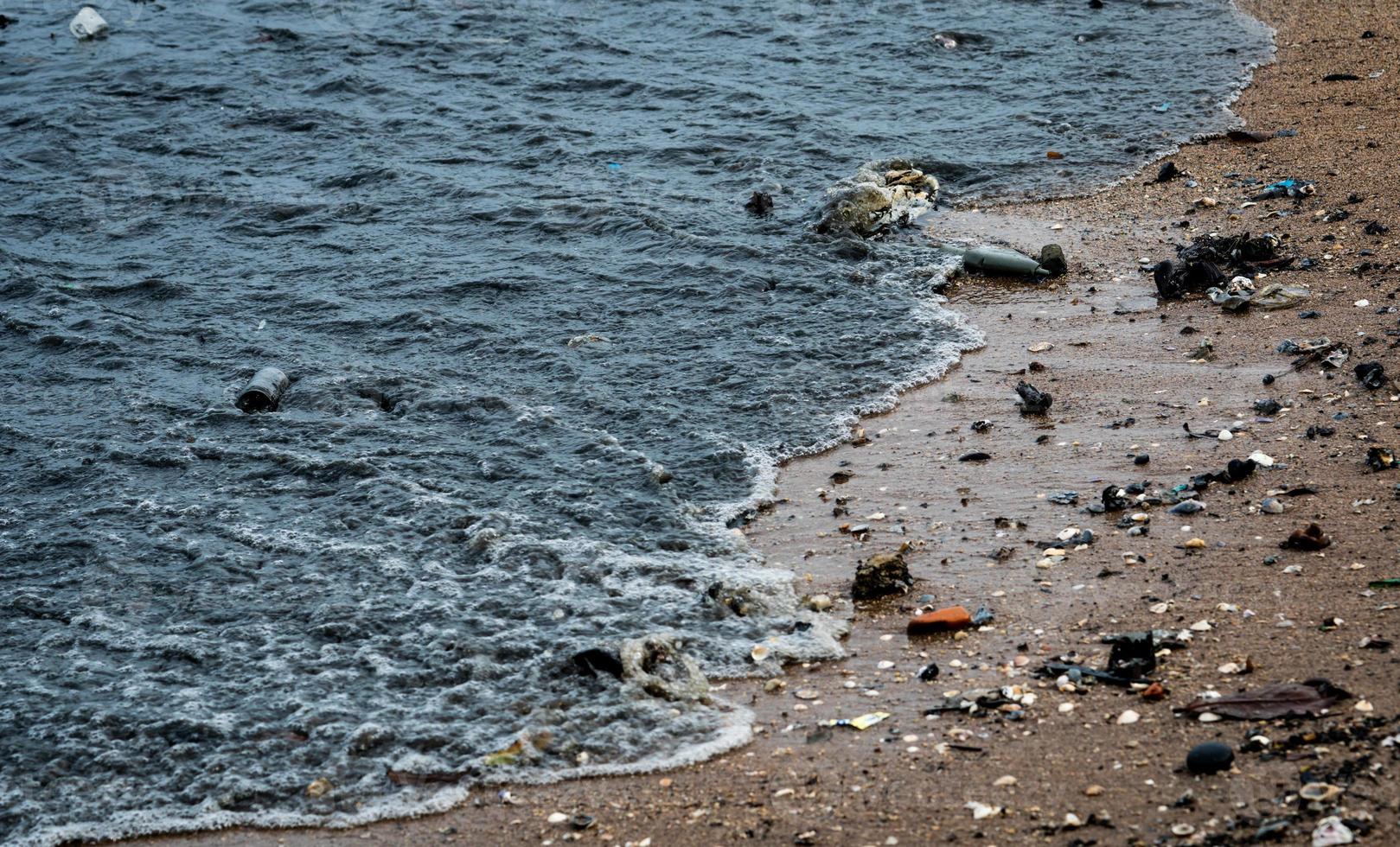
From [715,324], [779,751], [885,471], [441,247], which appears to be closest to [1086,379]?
[885,471]

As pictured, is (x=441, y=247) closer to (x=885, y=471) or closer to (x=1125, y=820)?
(x=885, y=471)

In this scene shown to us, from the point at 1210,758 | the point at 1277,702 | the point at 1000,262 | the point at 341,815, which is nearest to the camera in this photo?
the point at 1210,758

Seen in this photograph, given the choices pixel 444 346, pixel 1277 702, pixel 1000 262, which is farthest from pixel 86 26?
pixel 1277 702

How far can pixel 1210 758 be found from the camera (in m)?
3.38

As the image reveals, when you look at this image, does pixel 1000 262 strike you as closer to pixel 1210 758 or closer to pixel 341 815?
pixel 1210 758

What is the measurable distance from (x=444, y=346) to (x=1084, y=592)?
4.24 meters

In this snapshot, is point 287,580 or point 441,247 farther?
point 441,247

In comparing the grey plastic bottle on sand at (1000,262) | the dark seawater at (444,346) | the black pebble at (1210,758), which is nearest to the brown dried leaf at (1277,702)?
the black pebble at (1210,758)

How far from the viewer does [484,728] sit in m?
4.23

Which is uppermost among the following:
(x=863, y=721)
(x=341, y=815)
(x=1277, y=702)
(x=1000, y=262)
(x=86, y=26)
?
(x=86, y=26)

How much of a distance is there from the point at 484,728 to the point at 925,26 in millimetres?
10773

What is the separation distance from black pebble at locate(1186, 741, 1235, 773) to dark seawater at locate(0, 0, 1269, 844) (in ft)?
4.64

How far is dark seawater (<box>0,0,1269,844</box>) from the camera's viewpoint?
14.4 feet

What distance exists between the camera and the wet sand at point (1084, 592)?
11.2ft
